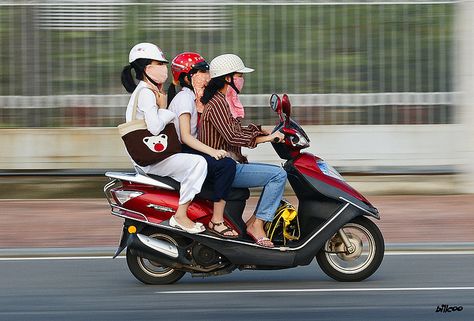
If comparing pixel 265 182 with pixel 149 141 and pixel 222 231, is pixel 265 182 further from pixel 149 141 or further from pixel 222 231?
pixel 149 141

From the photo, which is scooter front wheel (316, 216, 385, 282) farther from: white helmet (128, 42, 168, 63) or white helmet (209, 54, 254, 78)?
white helmet (128, 42, 168, 63)

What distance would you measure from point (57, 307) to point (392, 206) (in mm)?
6010

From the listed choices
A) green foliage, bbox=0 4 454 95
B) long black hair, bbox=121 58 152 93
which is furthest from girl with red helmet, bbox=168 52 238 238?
green foliage, bbox=0 4 454 95

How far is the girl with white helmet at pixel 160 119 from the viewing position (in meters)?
7.86

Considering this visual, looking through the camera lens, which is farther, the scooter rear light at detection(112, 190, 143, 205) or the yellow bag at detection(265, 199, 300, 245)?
the yellow bag at detection(265, 199, 300, 245)

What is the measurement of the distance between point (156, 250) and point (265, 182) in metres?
0.91

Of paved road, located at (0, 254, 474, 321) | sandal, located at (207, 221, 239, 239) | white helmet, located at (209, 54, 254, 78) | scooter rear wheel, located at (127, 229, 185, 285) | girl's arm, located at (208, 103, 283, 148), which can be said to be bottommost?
paved road, located at (0, 254, 474, 321)

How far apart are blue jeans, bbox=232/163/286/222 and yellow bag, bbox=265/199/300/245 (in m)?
0.13

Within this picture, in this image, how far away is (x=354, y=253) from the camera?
8.18 m

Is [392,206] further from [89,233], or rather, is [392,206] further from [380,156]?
[89,233]

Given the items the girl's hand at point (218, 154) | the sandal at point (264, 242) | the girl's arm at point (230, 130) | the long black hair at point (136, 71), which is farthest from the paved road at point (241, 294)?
the long black hair at point (136, 71)

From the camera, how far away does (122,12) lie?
13836 millimetres

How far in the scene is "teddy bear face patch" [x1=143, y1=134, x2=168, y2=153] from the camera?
7.94 m

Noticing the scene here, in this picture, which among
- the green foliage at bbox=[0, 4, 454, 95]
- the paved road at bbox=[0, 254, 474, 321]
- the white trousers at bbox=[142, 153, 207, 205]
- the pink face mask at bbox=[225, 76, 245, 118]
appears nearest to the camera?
the paved road at bbox=[0, 254, 474, 321]
